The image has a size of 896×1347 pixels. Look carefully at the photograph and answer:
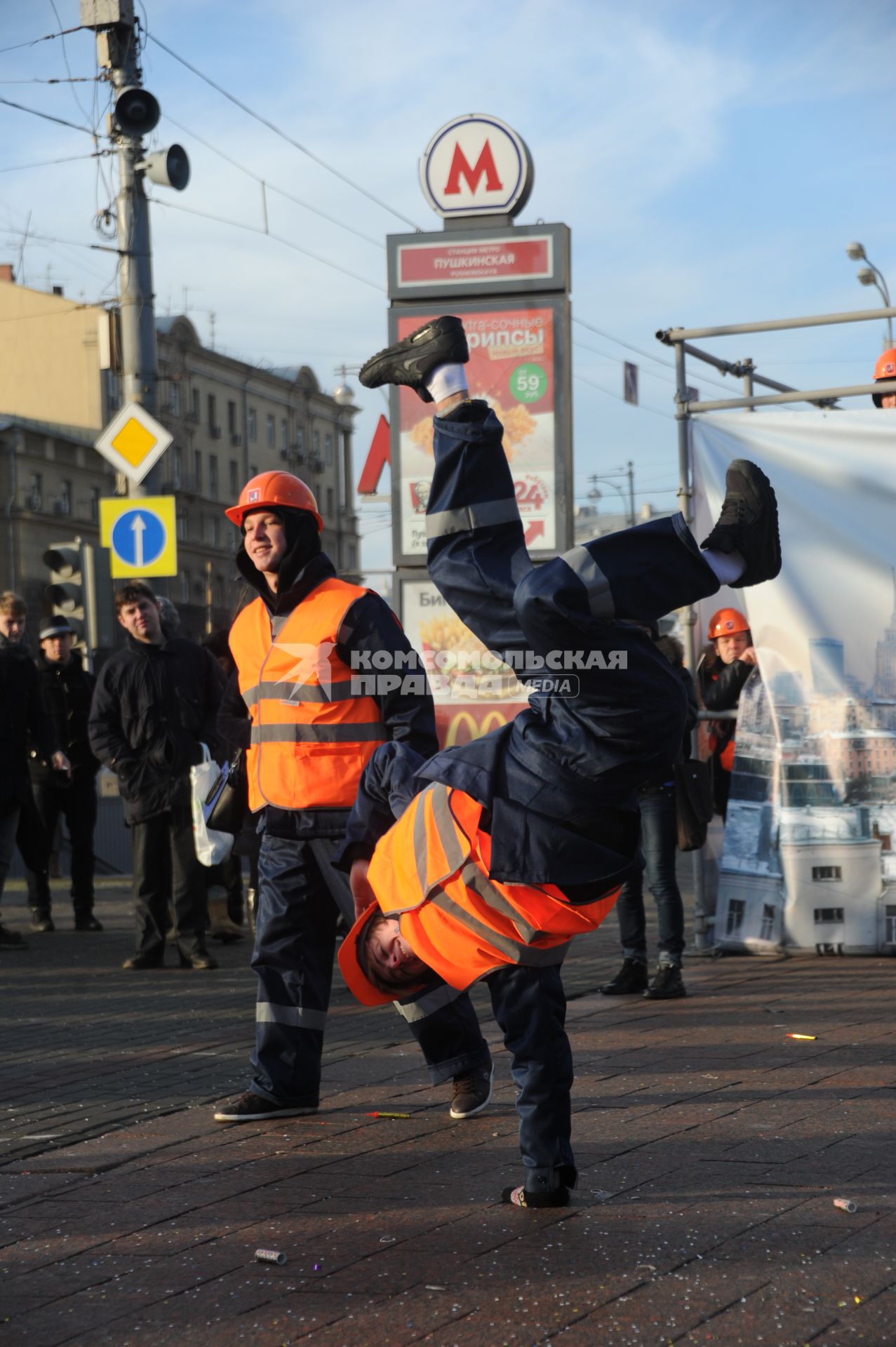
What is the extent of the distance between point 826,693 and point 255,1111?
4.62 metres

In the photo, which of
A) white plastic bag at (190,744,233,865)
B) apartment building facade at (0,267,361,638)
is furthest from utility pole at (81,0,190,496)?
apartment building facade at (0,267,361,638)

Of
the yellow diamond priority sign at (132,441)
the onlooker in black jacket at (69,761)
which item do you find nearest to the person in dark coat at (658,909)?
the onlooker in black jacket at (69,761)

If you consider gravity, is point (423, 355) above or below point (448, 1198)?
above

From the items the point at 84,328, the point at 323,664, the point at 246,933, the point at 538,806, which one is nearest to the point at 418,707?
the point at 323,664

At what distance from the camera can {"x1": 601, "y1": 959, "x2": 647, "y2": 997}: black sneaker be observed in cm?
783

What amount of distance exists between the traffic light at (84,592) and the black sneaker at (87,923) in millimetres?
2223

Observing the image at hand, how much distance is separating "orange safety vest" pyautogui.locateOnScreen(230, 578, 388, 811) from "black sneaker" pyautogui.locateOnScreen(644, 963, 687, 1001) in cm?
276

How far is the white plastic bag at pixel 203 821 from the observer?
9.01 metres

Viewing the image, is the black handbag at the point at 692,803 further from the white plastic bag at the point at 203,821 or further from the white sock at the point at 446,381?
the white sock at the point at 446,381

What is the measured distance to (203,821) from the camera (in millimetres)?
8781

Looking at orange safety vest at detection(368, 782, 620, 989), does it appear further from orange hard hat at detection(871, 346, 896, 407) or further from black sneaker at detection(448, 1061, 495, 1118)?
orange hard hat at detection(871, 346, 896, 407)

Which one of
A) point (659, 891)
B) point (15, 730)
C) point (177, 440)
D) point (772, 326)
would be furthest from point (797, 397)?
point (177, 440)

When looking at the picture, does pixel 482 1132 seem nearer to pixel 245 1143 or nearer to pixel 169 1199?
pixel 245 1143

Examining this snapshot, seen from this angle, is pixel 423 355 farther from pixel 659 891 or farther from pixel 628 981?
pixel 628 981
